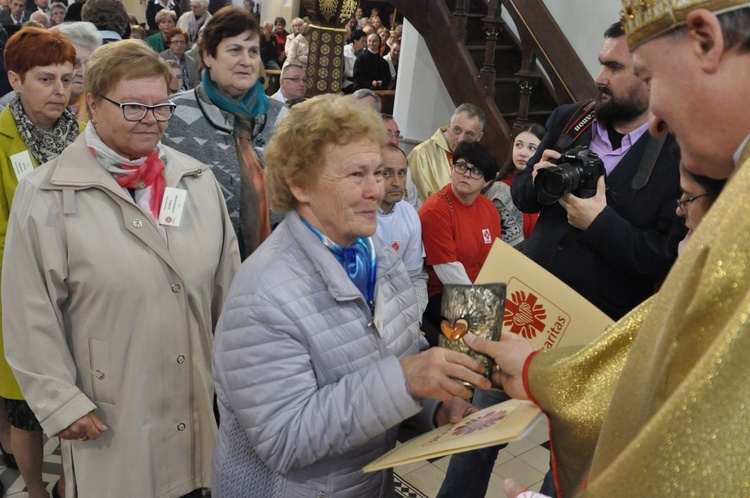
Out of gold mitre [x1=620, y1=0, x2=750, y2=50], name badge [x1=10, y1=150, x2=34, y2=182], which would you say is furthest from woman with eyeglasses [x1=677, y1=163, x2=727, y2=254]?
name badge [x1=10, y1=150, x2=34, y2=182]

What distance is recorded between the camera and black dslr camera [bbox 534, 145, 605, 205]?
2.47 metres

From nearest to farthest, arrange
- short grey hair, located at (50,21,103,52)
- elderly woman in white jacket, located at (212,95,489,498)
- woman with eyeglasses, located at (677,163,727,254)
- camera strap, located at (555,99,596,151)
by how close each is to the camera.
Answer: elderly woman in white jacket, located at (212,95,489,498) → woman with eyeglasses, located at (677,163,727,254) → camera strap, located at (555,99,596,151) → short grey hair, located at (50,21,103,52)

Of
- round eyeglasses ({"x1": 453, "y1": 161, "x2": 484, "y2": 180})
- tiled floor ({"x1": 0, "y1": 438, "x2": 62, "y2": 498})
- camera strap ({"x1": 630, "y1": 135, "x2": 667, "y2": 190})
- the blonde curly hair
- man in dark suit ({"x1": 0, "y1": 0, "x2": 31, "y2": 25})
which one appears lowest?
tiled floor ({"x1": 0, "y1": 438, "x2": 62, "y2": 498})

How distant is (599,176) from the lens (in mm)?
2529

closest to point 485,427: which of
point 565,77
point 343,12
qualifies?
point 565,77

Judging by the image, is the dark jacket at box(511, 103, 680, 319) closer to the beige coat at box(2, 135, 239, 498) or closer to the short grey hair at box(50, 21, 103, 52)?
the beige coat at box(2, 135, 239, 498)

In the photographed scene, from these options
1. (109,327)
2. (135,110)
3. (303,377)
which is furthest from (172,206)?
(303,377)

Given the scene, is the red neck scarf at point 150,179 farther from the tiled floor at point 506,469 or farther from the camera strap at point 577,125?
the tiled floor at point 506,469

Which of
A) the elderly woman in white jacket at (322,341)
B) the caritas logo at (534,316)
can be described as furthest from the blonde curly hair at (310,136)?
the caritas logo at (534,316)

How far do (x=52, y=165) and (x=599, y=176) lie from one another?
185cm

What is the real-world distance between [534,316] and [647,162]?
812mm

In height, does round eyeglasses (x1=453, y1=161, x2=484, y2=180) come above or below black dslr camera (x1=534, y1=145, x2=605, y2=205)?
below

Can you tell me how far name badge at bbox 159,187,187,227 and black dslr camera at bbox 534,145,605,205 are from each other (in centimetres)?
127

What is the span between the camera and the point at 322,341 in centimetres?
169
